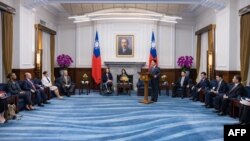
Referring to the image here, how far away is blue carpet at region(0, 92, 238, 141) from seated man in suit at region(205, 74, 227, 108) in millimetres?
511

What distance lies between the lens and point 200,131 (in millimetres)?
6234

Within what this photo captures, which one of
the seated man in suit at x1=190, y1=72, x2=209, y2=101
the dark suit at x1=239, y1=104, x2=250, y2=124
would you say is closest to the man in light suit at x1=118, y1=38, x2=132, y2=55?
the seated man in suit at x1=190, y1=72, x2=209, y2=101

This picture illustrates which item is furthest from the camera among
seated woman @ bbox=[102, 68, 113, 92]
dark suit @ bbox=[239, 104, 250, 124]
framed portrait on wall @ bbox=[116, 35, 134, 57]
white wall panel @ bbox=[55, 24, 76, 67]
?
Result: white wall panel @ bbox=[55, 24, 76, 67]

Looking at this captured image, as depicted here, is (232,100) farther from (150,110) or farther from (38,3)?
(38,3)

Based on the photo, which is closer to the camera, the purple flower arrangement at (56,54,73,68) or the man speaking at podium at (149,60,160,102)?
the man speaking at podium at (149,60,160,102)

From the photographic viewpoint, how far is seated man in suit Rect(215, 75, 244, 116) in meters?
8.17

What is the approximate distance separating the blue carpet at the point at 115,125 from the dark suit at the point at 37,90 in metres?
0.81

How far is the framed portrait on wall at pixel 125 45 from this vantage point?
16188 millimetres

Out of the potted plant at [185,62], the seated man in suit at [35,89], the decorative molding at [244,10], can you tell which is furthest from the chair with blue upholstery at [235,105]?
the potted plant at [185,62]

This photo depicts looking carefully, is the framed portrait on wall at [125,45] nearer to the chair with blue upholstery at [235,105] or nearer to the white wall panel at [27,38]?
the white wall panel at [27,38]

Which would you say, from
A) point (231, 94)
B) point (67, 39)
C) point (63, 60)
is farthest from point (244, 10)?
point (67, 39)

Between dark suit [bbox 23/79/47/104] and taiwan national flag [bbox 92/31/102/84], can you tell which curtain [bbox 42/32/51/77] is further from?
dark suit [bbox 23/79/47/104]

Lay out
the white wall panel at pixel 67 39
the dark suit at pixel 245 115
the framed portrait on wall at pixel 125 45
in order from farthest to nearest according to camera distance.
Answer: the white wall panel at pixel 67 39 → the framed portrait on wall at pixel 125 45 → the dark suit at pixel 245 115

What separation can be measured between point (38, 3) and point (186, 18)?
859 cm
